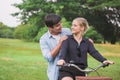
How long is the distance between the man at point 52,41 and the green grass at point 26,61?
588 centimetres

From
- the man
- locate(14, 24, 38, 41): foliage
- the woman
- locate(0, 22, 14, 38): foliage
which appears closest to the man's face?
the man

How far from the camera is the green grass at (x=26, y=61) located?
35.8ft

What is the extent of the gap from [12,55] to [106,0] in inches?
178

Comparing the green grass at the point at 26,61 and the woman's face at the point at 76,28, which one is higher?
the woman's face at the point at 76,28

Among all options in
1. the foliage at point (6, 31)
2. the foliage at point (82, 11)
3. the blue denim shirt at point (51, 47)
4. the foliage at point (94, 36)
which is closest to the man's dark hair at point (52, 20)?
the blue denim shirt at point (51, 47)

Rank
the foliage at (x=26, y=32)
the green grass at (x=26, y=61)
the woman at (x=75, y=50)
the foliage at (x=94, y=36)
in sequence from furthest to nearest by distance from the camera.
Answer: the foliage at (x=94, y=36), the foliage at (x=26, y=32), the green grass at (x=26, y=61), the woman at (x=75, y=50)

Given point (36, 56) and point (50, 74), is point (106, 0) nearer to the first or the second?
point (36, 56)

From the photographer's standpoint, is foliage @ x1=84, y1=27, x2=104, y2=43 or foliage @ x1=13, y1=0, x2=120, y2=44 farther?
foliage @ x1=84, y1=27, x2=104, y2=43

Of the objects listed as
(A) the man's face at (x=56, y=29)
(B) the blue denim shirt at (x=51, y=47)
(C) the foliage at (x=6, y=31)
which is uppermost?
(A) the man's face at (x=56, y=29)

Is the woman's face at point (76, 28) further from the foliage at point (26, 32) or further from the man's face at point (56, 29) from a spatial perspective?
the foliage at point (26, 32)

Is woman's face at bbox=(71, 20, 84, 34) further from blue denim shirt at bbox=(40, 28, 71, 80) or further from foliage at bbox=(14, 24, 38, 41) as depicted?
foliage at bbox=(14, 24, 38, 41)

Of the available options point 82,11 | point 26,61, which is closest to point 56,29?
point 26,61

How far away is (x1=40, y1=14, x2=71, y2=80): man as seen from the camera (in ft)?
15.4

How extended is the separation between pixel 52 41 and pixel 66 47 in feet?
1.04
